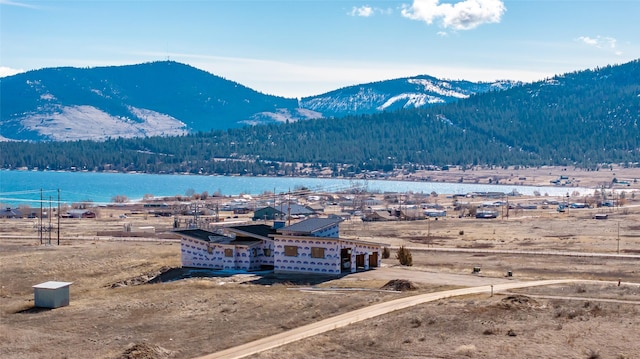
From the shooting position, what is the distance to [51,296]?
52500 mm

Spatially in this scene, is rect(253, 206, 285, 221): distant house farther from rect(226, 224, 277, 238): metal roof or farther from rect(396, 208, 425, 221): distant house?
rect(226, 224, 277, 238): metal roof

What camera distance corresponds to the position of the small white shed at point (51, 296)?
5247 cm

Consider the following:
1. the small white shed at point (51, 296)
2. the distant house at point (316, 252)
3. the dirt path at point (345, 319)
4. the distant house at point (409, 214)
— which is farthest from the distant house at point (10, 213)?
the dirt path at point (345, 319)

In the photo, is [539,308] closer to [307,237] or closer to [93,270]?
[307,237]

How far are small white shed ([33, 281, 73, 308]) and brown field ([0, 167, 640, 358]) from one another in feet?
2.67

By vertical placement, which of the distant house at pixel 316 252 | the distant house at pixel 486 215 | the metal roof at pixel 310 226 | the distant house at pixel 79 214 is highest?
the metal roof at pixel 310 226

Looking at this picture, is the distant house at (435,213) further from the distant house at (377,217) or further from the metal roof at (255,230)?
the metal roof at (255,230)

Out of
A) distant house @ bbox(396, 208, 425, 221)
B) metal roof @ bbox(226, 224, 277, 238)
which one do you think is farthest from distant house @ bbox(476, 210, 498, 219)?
metal roof @ bbox(226, 224, 277, 238)

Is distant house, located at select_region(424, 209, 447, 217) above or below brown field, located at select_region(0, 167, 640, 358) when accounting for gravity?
below

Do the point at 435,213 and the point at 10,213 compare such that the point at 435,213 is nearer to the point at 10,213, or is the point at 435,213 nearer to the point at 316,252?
the point at 10,213

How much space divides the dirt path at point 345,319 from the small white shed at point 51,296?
50.4 ft

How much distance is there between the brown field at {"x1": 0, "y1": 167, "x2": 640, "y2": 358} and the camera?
1625 inches

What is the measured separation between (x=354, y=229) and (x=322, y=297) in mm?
72658

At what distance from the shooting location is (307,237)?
213 feet
